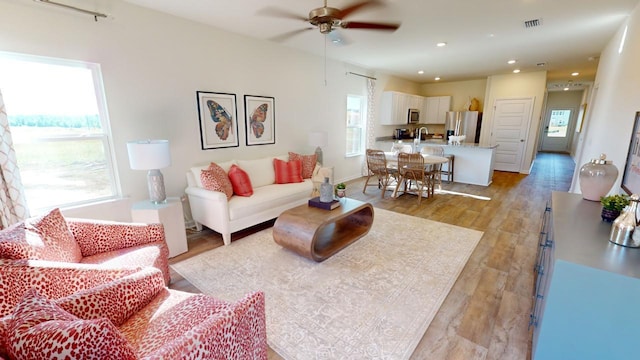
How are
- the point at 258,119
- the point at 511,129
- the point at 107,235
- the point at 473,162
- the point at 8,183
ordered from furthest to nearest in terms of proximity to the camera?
the point at 511,129
the point at 473,162
the point at 258,119
the point at 8,183
the point at 107,235

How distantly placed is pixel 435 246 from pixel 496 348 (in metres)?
1.43

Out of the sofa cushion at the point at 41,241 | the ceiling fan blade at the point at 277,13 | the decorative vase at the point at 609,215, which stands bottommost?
the sofa cushion at the point at 41,241

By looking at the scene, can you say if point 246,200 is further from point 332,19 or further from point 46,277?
point 332,19

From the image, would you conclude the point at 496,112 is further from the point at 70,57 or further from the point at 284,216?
the point at 70,57

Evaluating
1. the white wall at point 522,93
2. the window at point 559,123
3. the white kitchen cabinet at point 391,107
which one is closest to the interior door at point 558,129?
the window at point 559,123

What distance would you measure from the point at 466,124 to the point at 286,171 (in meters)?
6.31

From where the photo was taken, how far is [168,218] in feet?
9.11

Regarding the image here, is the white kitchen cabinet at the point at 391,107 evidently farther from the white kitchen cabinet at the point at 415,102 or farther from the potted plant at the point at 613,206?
the potted plant at the point at 613,206

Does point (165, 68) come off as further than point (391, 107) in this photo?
No

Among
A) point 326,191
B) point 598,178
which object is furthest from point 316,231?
point 598,178

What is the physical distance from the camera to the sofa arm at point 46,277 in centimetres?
115

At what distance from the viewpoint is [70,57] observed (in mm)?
2549

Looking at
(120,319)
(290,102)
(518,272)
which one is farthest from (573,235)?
(290,102)

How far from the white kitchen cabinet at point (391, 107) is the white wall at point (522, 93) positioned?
2421 mm
